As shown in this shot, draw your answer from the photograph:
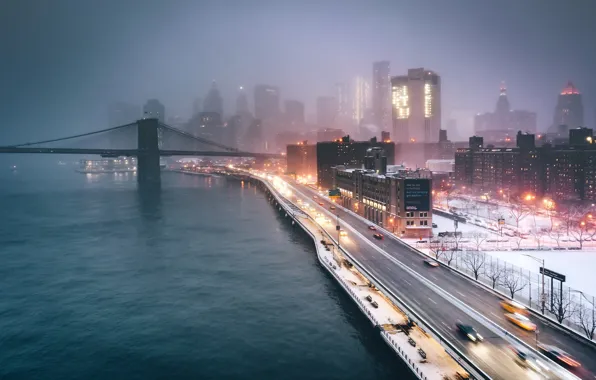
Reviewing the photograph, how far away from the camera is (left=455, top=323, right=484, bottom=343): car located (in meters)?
24.1

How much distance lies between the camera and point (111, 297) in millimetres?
37562

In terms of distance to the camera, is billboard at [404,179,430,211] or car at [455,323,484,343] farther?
billboard at [404,179,430,211]

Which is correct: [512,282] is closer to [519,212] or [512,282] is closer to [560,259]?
[560,259]

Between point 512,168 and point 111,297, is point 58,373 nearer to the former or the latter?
point 111,297

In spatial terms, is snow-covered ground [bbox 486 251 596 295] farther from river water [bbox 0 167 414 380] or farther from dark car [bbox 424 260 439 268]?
river water [bbox 0 167 414 380]

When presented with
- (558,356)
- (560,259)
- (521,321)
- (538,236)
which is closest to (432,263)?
(521,321)

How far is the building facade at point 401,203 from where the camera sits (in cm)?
5494


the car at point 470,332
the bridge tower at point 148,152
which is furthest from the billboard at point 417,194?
the bridge tower at point 148,152

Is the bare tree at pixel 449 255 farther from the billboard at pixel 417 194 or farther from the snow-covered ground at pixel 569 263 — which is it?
the billboard at pixel 417 194

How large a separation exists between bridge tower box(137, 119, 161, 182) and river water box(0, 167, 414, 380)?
260 ft

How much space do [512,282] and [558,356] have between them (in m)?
12.9

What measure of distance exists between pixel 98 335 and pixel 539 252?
134 feet

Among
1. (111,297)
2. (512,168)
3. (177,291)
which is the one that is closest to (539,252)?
(177,291)

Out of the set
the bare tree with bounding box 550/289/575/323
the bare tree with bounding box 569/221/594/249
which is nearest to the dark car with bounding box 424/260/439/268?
the bare tree with bounding box 550/289/575/323
